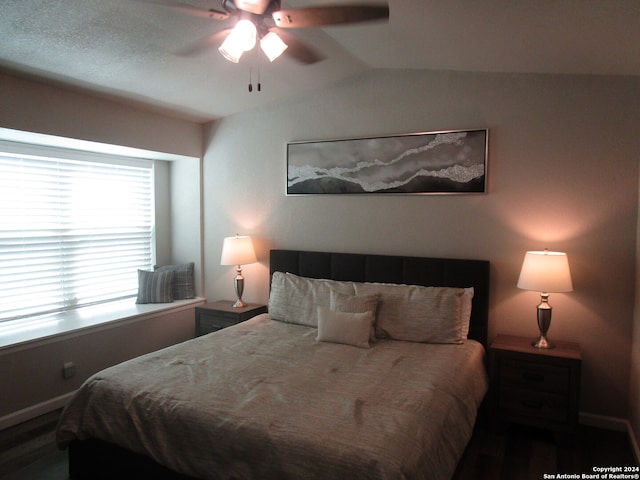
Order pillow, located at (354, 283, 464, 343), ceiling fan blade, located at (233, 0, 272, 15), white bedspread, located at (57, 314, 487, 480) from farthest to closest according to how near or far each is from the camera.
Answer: pillow, located at (354, 283, 464, 343)
ceiling fan blade, located at (233, 0, 272, 15)
white bedspread, located at (57, 314, 487, 480)

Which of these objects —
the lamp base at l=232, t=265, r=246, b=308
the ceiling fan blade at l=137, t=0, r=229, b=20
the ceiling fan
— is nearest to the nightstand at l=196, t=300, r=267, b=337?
the lamp base at l=232, t=265, r=246, b=308

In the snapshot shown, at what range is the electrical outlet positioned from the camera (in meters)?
3.44

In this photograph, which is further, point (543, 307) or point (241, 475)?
point (543, 307)

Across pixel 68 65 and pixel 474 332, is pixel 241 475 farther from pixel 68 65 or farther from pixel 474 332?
pixel 68 65

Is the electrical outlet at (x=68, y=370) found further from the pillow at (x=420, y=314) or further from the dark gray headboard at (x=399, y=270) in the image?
the pillow at (x=420, y=314)

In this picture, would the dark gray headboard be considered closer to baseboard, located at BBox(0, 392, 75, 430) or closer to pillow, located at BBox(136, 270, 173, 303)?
pillow, located at BBox(136, 270, 173, 303)

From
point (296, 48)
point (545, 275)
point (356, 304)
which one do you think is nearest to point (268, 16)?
point (296, 48)

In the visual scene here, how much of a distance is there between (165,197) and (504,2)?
378 centimetres

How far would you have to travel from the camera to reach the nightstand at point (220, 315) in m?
4.01

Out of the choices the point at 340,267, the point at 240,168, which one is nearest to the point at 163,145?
the point at 240,168

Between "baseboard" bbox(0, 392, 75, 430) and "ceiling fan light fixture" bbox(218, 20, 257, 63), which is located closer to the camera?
"ceiling fan light fixture" bbox(218, 20, 257, 63)

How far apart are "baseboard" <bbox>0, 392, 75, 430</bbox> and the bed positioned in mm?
1038

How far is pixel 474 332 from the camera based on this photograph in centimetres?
332

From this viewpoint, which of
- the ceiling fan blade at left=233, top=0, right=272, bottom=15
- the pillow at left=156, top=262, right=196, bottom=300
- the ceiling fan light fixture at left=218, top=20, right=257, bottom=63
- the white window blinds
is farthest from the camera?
the pillow at left=156, top=262, right=196, bottom=300
